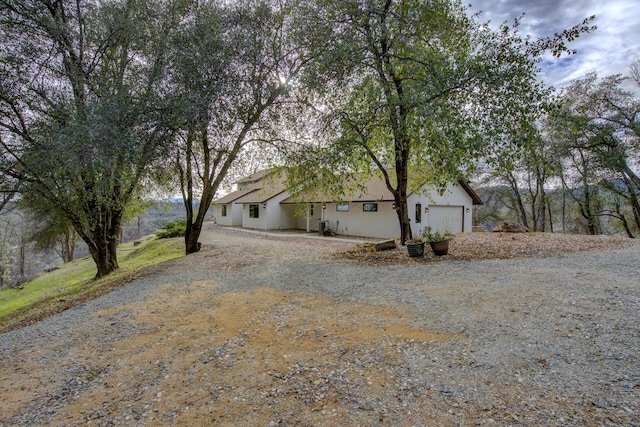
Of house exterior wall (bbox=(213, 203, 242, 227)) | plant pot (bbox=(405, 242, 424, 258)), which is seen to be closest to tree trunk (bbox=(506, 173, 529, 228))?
plant pot (bbox=(405, 242, 424, 258))

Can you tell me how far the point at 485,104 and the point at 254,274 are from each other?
7.18 m

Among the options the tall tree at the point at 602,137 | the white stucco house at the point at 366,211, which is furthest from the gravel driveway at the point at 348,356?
the tall tree at the point at 602,137

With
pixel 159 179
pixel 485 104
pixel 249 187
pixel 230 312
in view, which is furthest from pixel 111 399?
pixel 249 187

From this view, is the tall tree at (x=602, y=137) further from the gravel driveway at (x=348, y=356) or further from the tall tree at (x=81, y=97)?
the tall tree at (x=81, y=97)

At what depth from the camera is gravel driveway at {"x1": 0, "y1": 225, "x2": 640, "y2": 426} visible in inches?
102

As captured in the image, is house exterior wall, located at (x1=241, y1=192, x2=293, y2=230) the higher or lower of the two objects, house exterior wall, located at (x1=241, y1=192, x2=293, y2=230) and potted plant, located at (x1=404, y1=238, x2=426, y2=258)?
the higher

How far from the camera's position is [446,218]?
1964cm

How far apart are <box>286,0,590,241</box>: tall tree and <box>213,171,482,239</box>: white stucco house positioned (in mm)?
5349

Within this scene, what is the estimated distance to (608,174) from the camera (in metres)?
18.1

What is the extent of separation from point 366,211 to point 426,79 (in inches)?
454

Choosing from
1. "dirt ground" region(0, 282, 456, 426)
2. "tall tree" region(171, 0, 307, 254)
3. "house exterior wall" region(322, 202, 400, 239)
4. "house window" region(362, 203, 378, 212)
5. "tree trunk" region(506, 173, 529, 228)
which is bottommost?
"dirt ground" region(0, 282, 456, 426)

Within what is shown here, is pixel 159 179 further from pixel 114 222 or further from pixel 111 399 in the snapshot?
pixel 111 399

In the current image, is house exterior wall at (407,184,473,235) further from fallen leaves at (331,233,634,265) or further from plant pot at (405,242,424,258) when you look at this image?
plant pot at (405,242,424,258)

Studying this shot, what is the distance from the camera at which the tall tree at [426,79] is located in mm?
7188
